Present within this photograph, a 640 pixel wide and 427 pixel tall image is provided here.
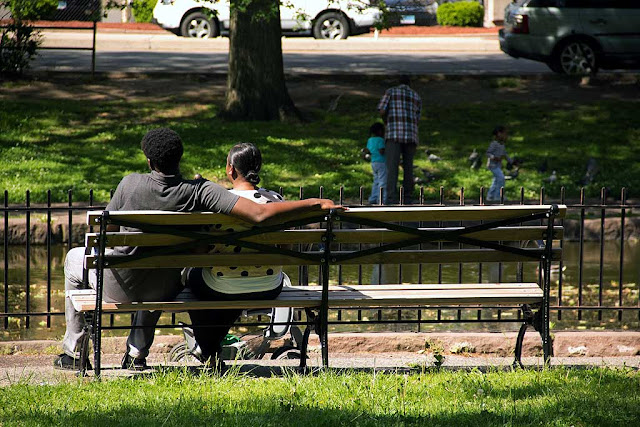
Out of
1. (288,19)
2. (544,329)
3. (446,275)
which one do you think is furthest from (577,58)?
(544,329)

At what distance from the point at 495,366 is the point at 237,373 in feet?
4.89

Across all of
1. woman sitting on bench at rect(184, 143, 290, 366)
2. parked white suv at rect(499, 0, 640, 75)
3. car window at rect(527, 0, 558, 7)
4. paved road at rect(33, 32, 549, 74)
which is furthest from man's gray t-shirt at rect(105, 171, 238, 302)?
car window at rect(527, 0, 558, 7)

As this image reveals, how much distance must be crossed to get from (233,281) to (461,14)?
30795 millimetres

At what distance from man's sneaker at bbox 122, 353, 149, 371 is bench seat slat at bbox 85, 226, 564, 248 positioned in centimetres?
78

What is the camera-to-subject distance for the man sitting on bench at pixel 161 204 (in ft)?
18.2

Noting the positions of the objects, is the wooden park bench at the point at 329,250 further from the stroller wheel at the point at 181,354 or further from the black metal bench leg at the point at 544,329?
the stroller wheel at the point at 181,354

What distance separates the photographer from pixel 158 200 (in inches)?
223

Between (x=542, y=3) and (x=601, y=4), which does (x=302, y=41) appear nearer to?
(x=542, y=3)

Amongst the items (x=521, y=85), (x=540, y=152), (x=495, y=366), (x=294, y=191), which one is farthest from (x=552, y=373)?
(x=521, y=85)

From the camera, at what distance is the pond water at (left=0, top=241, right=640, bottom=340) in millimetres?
8328

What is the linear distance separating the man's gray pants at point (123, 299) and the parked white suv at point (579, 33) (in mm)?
15613

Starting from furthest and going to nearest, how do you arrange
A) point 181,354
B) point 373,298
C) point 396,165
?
point 396,165 < point 181,354 < point 373,298

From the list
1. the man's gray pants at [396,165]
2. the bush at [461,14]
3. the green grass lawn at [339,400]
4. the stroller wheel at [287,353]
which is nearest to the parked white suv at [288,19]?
the bush at [461,14]

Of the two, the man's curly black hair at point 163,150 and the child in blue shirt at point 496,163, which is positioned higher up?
the man's curly black hair at point 163,150
